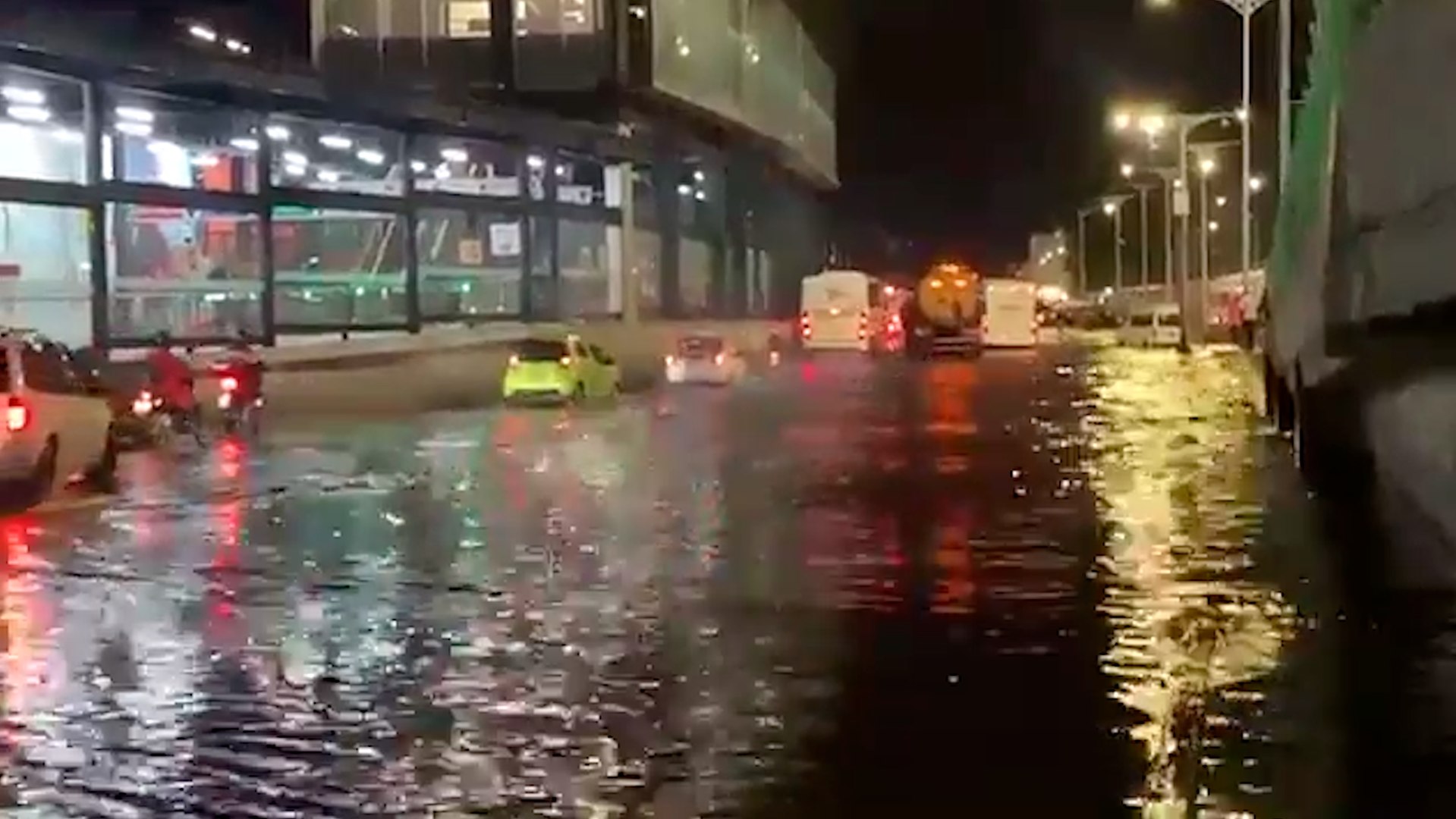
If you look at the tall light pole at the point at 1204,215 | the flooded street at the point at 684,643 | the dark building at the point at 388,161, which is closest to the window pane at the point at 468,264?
the dark building at the point at 388,161

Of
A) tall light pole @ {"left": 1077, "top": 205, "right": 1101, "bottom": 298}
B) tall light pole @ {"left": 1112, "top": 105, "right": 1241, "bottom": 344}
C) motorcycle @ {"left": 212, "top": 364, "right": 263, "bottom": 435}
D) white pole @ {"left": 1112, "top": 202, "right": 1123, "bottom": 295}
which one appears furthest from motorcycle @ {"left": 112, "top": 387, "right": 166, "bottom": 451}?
tall light pole @ {"left": 1077, "top": 205, "right": 1101, "bottom": 298}

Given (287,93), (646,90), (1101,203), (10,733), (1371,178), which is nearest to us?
(10,733)

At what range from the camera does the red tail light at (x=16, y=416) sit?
24.6 meters

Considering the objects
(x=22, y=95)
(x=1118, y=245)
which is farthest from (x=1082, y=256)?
(x=22, y=95)

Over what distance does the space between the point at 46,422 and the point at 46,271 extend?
2145 cm

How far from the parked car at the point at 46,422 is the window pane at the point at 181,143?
21573 mm

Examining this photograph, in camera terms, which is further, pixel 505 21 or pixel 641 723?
pixel 505 21

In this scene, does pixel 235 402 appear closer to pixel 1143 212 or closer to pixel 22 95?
pixel 22 95

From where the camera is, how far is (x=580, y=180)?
3036 inches

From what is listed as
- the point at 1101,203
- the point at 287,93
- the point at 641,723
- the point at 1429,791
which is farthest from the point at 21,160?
the point at 1101,203

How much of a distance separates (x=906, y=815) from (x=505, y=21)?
7228 cm

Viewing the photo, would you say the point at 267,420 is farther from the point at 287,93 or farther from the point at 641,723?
the point at 641,723

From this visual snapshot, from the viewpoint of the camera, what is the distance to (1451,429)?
13.2m

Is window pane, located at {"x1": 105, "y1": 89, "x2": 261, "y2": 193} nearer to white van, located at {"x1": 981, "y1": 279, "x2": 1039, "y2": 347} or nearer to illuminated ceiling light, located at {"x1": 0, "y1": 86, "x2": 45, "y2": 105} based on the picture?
illuminated ceiling light, located at {"x1": 0, "y1": 86, "x2": 45, "y2": 105}
